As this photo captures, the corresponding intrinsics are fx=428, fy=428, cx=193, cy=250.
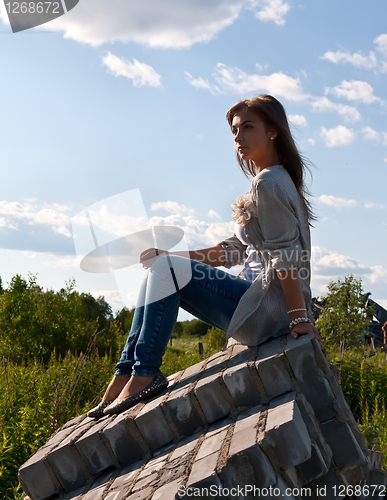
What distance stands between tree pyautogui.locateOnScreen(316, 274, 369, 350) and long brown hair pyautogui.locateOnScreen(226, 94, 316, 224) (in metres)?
6.20

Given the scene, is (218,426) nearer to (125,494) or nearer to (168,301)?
(125,494)

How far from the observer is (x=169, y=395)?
2691 mm

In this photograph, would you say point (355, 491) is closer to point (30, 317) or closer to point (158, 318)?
point (158, 318)

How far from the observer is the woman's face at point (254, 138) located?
2742 mm

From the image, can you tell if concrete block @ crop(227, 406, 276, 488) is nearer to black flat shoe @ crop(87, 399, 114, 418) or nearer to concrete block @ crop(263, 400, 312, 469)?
concrete block @ crop(263, 400, 312, 469)

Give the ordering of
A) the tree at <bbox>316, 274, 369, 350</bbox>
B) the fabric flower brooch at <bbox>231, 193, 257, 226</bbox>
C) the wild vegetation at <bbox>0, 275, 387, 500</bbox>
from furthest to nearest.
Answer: the tree at <bbox>316, 274, 369, 350</bbox> < the wild vegetation at <bbox>0, 275, 387, 500</bbox> < the fabric flower brooch at <bbox>231, 193, 257, 226</bbox>

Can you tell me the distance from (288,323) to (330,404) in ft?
1.66

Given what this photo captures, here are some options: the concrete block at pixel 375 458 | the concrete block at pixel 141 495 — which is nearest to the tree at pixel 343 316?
the concrete block at pixel 375 458

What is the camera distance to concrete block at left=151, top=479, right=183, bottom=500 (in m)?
1.88


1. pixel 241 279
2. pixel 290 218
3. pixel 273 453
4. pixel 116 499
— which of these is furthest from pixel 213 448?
pixel 290 218

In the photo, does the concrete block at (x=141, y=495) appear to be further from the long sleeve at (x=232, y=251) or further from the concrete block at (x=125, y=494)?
the long sleeve at (x=232, y=251)

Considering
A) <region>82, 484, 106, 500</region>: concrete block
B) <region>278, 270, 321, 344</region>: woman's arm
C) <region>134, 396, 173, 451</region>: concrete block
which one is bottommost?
<region>82, 484, 106, 500</region>: concrete block

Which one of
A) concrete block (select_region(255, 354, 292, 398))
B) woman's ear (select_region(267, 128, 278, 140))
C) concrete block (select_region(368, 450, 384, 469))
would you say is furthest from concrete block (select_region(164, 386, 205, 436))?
woman's ear (select_region(267, 128, 278, 140))

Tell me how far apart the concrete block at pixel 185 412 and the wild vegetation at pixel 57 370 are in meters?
1.47
